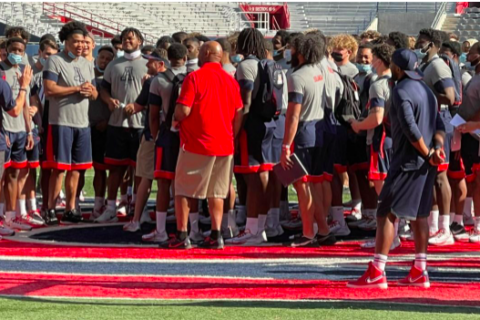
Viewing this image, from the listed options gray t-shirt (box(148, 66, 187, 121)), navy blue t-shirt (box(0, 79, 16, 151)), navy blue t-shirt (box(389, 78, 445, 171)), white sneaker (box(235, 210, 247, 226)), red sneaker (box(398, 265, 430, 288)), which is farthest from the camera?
white sneaker (box(235, 210, 247, 226))

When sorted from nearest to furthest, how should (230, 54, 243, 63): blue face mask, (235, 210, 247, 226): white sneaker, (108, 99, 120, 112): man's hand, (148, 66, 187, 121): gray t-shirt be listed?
(148, 66, 187, 121): gray t-shirt, (230, 54, 243, 63): blue face mask, (235, 210, 247, 226): white sneaker, (108, 99, 120, 112): man's hand

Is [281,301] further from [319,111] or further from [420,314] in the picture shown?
[319,111]

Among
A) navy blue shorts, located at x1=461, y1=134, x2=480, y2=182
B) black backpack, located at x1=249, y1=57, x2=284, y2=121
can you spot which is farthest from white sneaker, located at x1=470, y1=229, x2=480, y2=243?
black backpack, located at x1=249, y1=57, x2=284, y2=121

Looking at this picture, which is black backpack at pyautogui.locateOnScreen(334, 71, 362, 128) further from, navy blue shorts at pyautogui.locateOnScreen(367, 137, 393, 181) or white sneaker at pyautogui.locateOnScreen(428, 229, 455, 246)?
white sneaker at pyautogui.locateOnScreen(428, 229, 455, 246)

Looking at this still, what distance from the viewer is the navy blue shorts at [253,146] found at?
10.3 metres

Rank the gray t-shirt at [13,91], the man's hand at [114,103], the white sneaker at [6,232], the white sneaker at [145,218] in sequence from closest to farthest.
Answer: the white sneaker at [6,232] < the gray t-shirt at [13,91] < the man's hand at [114,103] < the white sneaker at [145,218]

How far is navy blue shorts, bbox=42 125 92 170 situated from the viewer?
11594 mm

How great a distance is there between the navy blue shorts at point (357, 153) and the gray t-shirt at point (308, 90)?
146 centimetres

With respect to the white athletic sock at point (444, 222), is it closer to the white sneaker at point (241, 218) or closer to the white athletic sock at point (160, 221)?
the white sneaker at point (241, 218)

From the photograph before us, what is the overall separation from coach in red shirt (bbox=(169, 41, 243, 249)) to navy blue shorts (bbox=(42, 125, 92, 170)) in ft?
7.44

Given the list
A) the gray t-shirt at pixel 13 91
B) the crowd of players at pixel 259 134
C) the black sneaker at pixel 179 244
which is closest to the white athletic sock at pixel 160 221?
the crowd of players at pixel 259 134

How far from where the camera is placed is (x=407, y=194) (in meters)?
7.55

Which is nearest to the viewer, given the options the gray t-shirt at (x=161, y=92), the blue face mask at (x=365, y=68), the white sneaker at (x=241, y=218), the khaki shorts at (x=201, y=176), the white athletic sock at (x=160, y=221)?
the khaki shorts at (x=201, y=176)

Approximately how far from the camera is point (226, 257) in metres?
9.45
